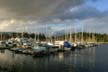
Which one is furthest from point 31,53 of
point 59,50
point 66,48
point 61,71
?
point 61,71

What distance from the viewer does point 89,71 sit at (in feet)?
184

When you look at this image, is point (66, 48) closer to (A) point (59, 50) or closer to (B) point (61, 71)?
(A) point (59, 50)

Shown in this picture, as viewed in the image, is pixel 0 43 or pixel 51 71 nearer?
pixel 51 71

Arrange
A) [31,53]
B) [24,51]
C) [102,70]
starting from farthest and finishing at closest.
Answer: [24,51]
[31,53]
[102,70]

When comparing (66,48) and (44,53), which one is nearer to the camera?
(44,53)

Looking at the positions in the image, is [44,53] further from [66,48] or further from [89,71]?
[89,71]

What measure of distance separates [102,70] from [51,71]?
39.2ft

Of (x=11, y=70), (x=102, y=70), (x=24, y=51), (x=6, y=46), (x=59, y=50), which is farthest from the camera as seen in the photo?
(x=6, y=46)

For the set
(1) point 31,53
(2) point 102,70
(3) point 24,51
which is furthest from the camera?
(3) point 24,51

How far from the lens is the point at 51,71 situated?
55156 mm

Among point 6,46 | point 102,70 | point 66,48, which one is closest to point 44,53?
point 66,48

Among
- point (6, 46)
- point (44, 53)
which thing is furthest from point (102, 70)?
point (6, 46)

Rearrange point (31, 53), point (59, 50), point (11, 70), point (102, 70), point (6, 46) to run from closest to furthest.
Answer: point (11, 70) < point (102, 70) < point (31, 53) < point (59, 50) < point (6, 46)

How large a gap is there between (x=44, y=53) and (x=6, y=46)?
5387 centimetres
